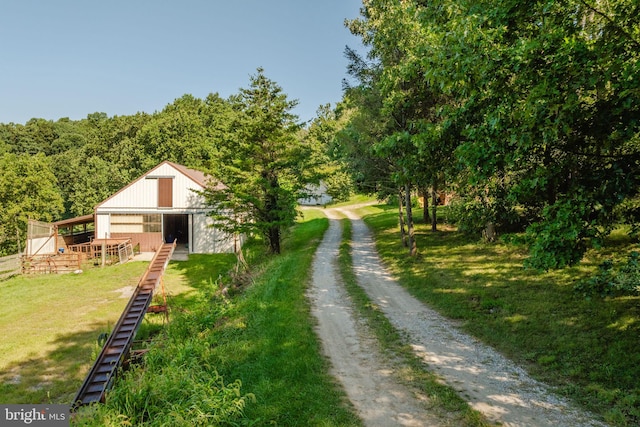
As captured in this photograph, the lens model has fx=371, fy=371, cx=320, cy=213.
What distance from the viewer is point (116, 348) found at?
460 inches

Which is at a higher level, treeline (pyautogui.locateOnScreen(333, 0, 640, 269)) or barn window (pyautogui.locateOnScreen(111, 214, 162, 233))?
treeline (pyautogui.locateOnScreen(333, 0, 640, 269))

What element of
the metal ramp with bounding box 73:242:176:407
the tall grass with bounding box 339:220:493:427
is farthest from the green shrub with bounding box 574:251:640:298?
the metal ramp with bounding box 73:242:176:407

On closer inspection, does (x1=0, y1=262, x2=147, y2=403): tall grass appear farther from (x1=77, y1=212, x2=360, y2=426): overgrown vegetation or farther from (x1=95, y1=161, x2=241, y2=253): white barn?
(x1=95, y1=161, x2=241, y2=253): white barn

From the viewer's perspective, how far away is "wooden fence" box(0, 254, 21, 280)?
83.5 feet

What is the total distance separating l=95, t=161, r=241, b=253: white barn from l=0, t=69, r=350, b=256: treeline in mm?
2458

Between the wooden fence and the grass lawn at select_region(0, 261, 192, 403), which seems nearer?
the grass lawn at select_region(0, 261, 192, 403)

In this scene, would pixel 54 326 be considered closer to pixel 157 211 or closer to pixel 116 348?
pixel 116 348

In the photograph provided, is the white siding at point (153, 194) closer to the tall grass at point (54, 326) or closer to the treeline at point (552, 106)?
the tall grass at point (54, 326)

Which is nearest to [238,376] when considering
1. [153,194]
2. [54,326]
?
[54,326]

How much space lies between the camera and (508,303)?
9969 mm

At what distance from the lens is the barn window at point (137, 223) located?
2923 centimetres

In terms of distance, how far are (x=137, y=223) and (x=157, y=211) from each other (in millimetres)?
2223

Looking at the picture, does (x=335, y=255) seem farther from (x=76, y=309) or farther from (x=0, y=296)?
(x=0, y=296)

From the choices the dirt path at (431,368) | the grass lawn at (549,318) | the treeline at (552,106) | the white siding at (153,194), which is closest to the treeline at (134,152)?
the white siding at (153,194)
